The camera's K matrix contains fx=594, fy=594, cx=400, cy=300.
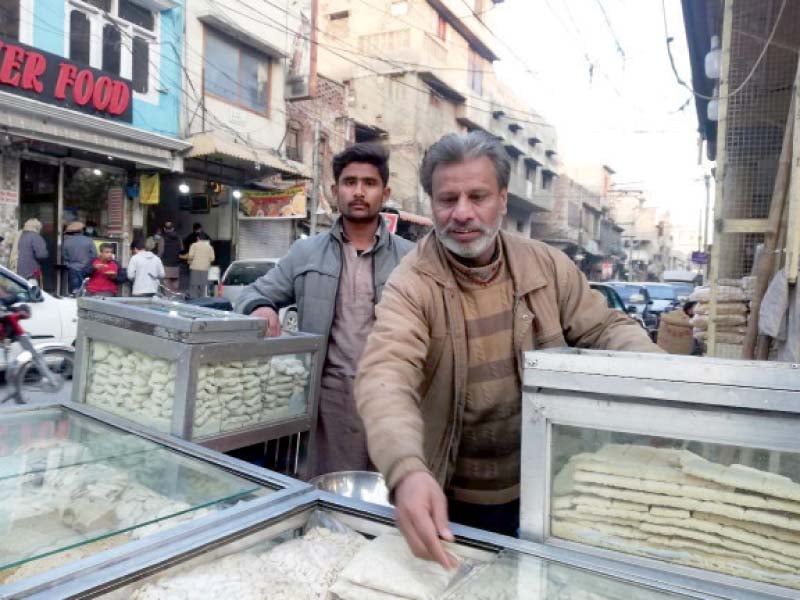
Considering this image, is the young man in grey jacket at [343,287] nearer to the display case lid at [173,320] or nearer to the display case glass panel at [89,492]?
the display case lid at [173,320]

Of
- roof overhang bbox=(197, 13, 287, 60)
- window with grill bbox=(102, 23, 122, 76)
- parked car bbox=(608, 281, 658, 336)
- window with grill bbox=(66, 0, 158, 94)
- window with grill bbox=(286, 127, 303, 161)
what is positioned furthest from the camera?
window with grill bbox=(286, 127, 303, 161)

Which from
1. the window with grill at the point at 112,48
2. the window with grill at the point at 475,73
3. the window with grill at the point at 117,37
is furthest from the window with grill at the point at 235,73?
the window with grill at the point at 475,73

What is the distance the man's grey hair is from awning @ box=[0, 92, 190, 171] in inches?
360

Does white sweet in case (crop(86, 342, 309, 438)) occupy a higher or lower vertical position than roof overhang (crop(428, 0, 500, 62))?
lower

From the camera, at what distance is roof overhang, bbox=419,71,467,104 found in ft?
71.3

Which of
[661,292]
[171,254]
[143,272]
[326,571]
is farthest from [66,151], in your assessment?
[661,292]

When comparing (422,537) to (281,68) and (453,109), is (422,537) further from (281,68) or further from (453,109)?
(453,109)

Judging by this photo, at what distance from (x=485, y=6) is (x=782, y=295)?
2831 cm

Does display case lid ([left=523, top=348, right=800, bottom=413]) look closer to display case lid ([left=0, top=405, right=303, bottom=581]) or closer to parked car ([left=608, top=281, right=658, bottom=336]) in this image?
display case lid ([left=0, top=405, right=303, bottom=581])

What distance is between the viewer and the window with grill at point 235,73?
1266cm

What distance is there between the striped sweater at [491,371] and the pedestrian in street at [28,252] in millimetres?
9282

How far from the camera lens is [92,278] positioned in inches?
370

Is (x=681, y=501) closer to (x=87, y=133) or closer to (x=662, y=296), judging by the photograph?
(x=87, y=133)

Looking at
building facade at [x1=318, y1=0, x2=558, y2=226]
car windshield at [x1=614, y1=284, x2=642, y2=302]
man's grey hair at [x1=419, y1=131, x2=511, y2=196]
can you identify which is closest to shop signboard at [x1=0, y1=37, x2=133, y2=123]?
building facade at [x1=318, y1=0, x2=558, y2=226]
